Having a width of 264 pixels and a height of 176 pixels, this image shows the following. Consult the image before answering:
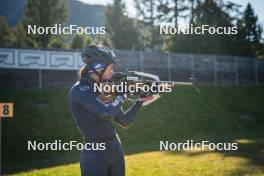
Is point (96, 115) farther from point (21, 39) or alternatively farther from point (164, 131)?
point (21, 39)

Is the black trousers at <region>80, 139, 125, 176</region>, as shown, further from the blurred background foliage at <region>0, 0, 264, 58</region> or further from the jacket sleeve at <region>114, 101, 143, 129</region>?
the blurred background foliage at <region>0, 0, 264, 58</region>

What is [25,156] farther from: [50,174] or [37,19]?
[37,19]

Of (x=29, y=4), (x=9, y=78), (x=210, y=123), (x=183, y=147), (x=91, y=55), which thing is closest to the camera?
(x=91, y=55)

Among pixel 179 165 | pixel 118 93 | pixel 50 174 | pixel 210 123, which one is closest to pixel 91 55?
pixel 118 93

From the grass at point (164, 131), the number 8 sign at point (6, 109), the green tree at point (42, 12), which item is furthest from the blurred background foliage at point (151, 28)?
the number 8 sign at point (6, 109)

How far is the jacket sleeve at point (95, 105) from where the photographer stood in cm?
511

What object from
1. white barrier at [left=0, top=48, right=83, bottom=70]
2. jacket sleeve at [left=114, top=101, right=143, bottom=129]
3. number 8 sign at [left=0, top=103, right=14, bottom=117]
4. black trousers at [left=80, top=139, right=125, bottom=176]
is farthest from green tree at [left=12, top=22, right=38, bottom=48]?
black trousers at [left=80, top=139, right=125, bottom=176]

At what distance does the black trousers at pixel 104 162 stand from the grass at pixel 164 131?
7756mm

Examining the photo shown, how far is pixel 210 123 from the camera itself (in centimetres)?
2753

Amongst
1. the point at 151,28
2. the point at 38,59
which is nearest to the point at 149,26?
the point at 151,28

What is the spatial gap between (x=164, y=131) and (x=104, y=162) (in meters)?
19.4

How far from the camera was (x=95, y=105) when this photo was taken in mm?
5105

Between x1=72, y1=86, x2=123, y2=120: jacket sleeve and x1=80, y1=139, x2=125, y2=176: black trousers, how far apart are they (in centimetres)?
46

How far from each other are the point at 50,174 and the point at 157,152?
240 inches
